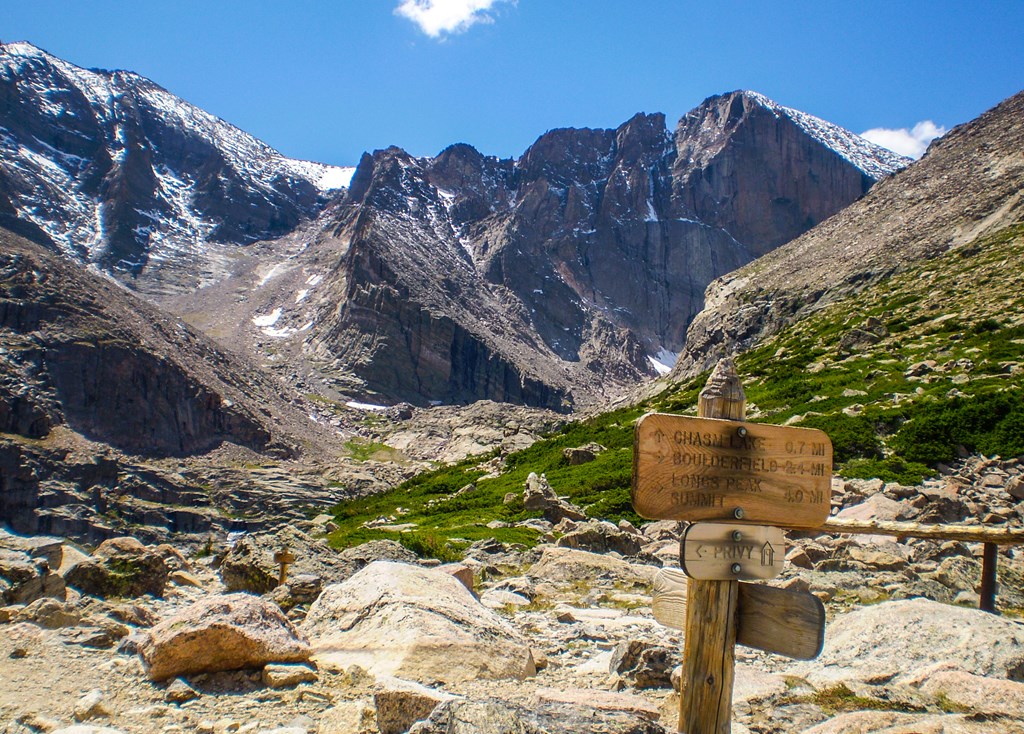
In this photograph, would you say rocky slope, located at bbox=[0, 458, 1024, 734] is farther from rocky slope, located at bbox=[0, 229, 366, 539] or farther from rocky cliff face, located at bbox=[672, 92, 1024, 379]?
rocky slope, located at bbox=[0, 229, 366, 539]

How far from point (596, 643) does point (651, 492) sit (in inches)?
213

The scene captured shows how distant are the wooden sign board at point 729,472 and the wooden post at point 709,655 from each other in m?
0.22

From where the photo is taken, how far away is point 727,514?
448cm

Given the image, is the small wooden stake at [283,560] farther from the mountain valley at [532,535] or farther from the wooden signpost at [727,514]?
the wooden signpost at [727,514]

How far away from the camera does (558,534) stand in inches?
758

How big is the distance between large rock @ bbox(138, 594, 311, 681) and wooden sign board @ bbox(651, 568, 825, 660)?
3749mm

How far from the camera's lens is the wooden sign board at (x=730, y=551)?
443cm

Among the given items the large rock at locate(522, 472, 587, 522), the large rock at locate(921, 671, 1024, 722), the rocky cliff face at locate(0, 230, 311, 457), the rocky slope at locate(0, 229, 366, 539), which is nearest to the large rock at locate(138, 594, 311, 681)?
the large rock at locate(921, 671, 1024, 722)

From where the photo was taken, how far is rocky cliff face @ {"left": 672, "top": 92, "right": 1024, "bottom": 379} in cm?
4856

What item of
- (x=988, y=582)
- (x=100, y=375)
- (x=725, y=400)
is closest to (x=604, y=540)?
(x=988, y=582)

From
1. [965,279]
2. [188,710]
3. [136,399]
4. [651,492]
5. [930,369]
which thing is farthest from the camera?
[136,399]

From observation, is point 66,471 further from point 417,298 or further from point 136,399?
point 417,298

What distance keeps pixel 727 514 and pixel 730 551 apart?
0.26m

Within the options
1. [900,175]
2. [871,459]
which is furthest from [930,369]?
[900,175]
